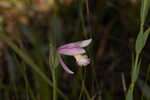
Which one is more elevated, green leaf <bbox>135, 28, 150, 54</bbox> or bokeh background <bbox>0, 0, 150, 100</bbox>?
green leaf <bbox>135, 28, 150, 54</bbox>

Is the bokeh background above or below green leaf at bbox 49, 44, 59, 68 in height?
below

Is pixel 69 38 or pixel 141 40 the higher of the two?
pixel 141 40

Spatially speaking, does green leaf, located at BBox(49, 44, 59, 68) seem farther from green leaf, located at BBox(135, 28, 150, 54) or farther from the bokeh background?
the bokeh background

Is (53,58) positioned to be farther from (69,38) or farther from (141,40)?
(69,38)

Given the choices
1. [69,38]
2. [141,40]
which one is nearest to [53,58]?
[141,40]

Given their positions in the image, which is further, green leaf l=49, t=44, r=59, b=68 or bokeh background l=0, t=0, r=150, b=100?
bokeh background l=0, t=0, r=150, b=100

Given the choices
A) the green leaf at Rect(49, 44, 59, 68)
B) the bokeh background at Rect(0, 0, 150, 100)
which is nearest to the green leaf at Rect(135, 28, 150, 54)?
the green leaf at Rect(49, 44, 59, 68)

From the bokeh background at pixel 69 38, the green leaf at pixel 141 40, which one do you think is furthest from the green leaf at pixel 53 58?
the bokeh background at pixel 69 38

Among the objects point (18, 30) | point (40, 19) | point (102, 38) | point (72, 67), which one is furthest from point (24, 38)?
point (72, 67)

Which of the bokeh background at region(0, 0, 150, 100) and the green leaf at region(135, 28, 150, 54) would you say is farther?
the bokeh background at region(0, 0, 150, 100)

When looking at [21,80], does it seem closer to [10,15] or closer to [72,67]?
[72,67]

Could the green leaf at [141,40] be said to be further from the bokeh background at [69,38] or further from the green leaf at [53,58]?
the bokeh background at [69,38]

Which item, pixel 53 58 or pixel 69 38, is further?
pixel 69 38
